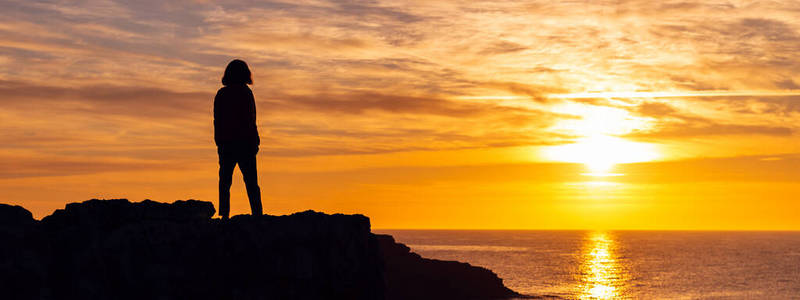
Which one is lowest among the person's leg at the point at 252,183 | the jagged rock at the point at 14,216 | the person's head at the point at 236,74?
the jagged rock at the point at 14,216

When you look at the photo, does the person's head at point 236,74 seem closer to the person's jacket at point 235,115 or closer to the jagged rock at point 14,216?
the person's jacket at point 235,115

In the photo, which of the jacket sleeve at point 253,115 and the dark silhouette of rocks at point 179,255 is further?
the jacket sleeve at point 253,115

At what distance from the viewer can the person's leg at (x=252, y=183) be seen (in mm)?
16312

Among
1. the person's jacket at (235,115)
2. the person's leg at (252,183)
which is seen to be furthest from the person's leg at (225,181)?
the person's jacket at (235,115)

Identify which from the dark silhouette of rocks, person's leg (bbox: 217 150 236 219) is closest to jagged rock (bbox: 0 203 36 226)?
the dark silhouette of rocks

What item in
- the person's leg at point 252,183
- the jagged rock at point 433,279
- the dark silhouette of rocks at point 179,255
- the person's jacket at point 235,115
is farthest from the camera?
the jagged rock at point 433,279

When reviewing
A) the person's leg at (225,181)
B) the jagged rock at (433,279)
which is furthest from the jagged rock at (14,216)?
the jagged rock at (433,279)

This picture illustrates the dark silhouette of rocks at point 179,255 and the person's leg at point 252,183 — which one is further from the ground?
the person's leg at point 252,183

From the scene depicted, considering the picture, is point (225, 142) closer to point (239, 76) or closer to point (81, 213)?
point (239, 76)

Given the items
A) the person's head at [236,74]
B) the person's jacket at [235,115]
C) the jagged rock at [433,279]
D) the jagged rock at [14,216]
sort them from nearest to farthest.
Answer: the jagged rock at [14,216] → the person's jacket at [235,115] → the person's head at [236,74] → the jagged rock at [433,279]

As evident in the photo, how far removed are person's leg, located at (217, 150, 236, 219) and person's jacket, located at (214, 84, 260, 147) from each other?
465 mm

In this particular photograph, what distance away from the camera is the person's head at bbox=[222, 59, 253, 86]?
52.6ft

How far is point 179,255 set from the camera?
14.0m

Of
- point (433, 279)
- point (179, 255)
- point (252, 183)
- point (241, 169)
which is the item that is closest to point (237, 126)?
point (241, 169)
